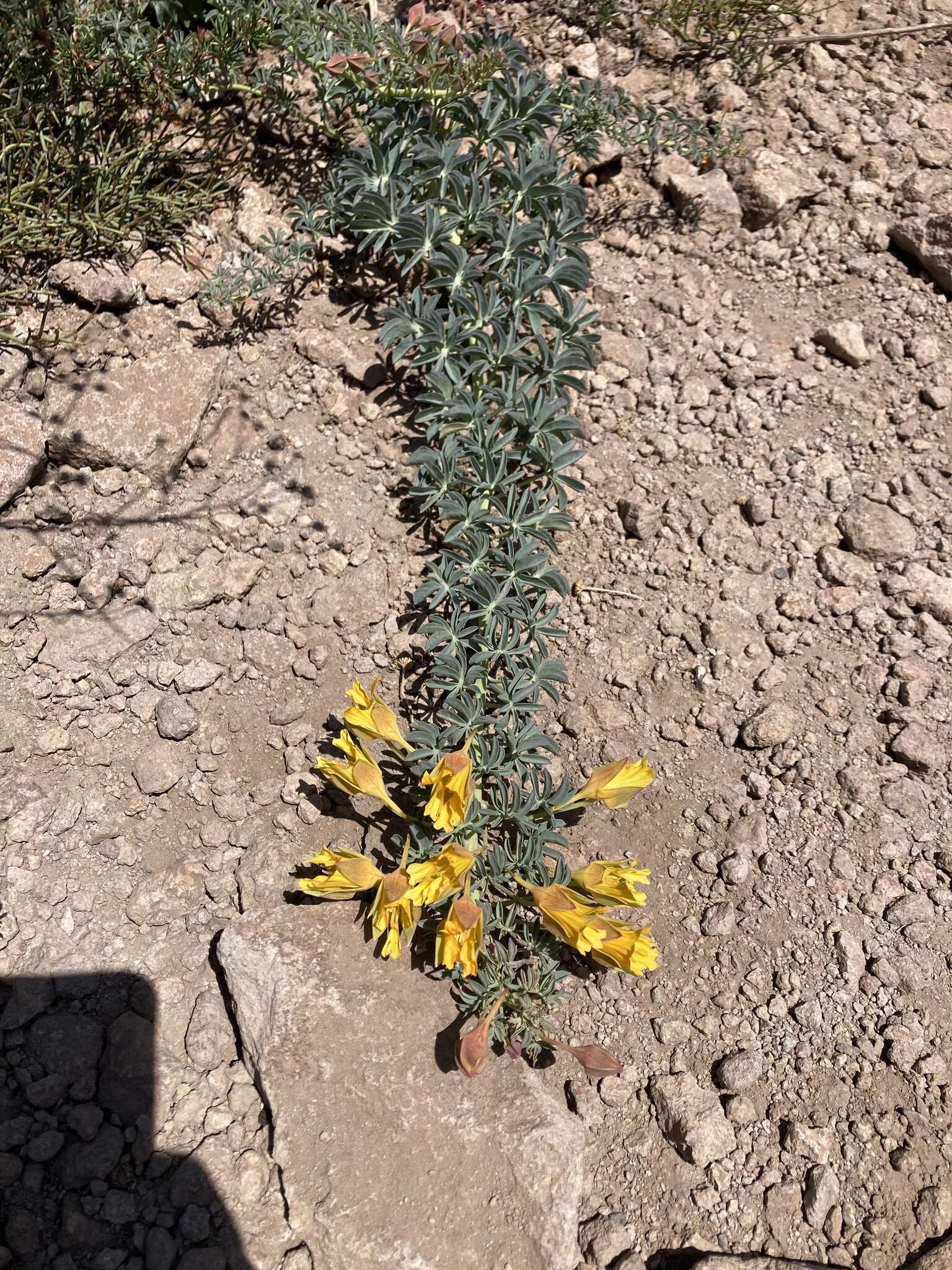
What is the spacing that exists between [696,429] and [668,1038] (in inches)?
78.2

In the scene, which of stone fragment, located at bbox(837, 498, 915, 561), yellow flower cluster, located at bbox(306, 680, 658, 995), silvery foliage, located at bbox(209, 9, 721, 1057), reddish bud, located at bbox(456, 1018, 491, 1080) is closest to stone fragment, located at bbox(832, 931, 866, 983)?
yellow flower cluster, located at bbox(306, 680, 658, 995)

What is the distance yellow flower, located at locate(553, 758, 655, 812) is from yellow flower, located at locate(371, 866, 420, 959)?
49 cm

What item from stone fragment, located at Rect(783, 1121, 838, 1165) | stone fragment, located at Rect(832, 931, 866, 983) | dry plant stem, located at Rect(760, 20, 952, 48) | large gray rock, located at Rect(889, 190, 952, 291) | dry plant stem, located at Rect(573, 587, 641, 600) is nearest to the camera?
stone fragment, located at Rect(783, 1121, 838, 1165)

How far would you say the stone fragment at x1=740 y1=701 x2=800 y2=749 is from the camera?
2887mm

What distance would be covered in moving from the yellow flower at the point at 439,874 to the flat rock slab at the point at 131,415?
1.60 m

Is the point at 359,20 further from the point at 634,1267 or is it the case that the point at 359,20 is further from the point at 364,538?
the point at 634,1267

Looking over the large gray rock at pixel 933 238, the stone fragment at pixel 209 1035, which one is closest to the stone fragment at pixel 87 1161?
the stone fragment at pixel 209 1035

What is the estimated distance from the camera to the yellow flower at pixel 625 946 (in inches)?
94.7

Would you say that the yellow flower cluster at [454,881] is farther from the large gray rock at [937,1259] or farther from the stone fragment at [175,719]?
the large gray rock at [937,1259]

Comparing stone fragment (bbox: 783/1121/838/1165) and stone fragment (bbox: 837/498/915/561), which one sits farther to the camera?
stone fragment (bbox: 837/498/915/561)

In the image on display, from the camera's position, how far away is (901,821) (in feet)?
9.02

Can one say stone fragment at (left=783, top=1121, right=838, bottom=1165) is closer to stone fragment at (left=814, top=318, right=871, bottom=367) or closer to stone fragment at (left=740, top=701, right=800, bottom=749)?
stone fragment at (left=740, top=701, right=800, bottom=749)

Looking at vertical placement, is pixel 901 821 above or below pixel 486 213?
below

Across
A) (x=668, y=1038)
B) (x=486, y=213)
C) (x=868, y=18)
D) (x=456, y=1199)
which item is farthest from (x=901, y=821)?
(x=868, y=18)
